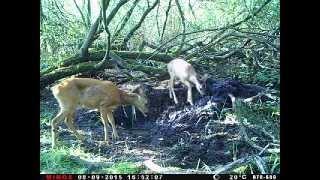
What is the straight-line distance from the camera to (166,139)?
2.47m

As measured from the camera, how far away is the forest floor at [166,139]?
8.04ft

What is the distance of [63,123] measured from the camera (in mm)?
2482

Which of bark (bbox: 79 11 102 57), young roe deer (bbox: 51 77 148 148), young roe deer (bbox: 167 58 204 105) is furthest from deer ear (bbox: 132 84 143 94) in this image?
bark (bbox: 79 11 102 57)

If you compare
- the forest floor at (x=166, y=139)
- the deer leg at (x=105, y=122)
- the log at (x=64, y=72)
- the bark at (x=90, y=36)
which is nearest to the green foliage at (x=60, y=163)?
the forest floor at (x=166, y=139)

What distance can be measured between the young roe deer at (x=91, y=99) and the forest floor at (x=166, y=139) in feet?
0.07

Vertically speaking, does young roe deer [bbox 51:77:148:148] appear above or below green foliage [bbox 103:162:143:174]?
above

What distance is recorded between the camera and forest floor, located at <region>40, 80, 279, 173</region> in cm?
245

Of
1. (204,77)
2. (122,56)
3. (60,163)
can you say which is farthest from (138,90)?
(60,163)

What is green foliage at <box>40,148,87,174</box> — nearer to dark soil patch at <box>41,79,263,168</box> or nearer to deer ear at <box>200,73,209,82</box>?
dark soil patch at <box>41,79,263,168</box>

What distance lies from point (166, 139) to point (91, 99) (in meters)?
0.30

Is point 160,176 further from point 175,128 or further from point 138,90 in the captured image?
point 138,90

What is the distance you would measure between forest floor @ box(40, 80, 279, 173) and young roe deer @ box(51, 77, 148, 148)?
0.02 metres

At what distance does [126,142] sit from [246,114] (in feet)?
1.42
